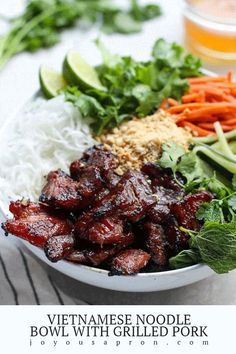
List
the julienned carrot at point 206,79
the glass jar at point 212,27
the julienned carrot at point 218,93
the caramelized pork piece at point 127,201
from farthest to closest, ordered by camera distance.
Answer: the glass jar at point 212,27 < the julienned carrot at point 206,79 < the julienned carrot at point 218,93 < the caramelized pork piece at point 127,201

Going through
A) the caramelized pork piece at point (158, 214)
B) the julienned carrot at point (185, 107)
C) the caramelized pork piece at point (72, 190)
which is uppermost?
the caramelized pork piece at point (72, 190)

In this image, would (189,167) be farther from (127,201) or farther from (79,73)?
(79,73)

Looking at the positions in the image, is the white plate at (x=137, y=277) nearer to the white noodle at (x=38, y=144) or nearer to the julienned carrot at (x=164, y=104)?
the white noodle at (x=38, y=144)

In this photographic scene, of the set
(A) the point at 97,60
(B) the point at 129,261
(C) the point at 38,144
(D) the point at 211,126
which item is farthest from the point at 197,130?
(A) the point at 97,60

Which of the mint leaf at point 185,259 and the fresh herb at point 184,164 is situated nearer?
Result: the mint leaf at point 185,259

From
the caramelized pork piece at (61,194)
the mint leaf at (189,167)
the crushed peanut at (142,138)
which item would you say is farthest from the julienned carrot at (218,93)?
the caramelized pork piece at (61,194)

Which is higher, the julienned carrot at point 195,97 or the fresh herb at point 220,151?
the julienned carrot at point 195,97
